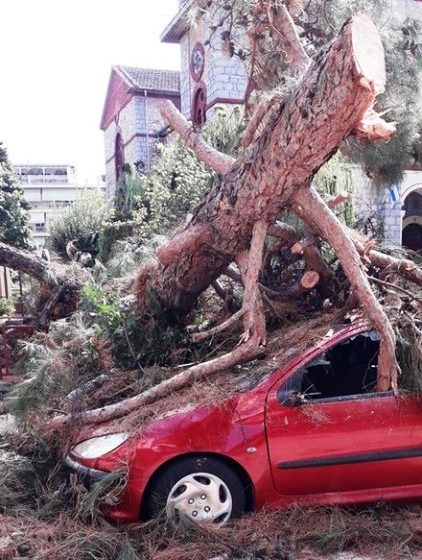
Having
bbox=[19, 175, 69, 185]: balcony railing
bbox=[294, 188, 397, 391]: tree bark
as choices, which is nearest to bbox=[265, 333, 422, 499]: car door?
bbox=[294, 188, 397, 391]: tree bark

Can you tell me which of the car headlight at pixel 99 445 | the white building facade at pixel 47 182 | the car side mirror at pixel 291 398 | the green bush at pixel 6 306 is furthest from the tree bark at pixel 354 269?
the white building facade at pixel 47 182

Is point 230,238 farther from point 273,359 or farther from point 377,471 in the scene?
point 377,471

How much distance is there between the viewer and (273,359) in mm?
4152

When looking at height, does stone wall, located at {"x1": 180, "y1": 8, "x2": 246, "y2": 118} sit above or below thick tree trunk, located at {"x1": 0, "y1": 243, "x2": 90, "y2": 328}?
above

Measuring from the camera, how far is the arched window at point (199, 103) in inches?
607

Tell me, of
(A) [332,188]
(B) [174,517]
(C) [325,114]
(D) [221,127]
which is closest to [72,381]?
(B) [174,517]

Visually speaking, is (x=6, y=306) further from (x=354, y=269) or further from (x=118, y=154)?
(x=354, y=269)

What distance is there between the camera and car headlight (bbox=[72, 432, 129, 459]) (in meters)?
3.76

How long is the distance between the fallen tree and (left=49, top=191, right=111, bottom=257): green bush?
31.9 ft

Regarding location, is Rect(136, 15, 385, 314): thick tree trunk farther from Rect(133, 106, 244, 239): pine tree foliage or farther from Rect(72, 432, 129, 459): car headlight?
Rect(133, 106, 244, 239): pine tree foliage

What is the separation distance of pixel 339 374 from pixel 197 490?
4.37 feet

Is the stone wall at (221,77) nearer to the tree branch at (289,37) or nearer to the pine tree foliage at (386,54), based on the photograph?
the pine tree foliage at (386,54)

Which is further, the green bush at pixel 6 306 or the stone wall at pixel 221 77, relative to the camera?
the green bush at pixel 6 306

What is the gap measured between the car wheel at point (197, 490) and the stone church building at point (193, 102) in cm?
510
